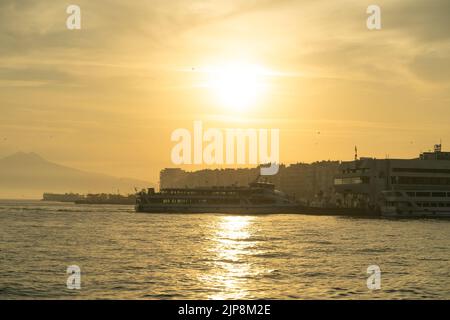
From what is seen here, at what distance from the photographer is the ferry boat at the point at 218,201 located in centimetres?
17662

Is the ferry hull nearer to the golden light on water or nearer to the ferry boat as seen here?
the ferry boat

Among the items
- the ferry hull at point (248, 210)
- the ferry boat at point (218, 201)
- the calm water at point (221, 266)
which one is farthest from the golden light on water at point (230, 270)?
the ferry boat at point (218, 201)

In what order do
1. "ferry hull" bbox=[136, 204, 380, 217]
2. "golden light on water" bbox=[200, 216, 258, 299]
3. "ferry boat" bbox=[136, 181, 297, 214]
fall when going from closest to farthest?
"golden light on water" bbox=[200, 216, 258, 299] → "ferry hull" bbox=[136, 204, 380, 217] → "ferry boat" bbox=[136, 181, 297, 214]

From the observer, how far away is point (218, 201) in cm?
17875

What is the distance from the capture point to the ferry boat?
177 meters

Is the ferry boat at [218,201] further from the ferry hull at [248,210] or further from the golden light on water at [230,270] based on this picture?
the golden light on water at [230,270]

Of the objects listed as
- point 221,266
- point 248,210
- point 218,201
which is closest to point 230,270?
point 221,266

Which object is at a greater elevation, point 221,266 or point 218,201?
point 218,201

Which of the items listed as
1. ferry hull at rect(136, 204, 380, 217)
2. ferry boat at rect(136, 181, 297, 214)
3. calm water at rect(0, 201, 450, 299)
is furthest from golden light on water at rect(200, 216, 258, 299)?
ferry boat at rect(136, 181, 297, 214)

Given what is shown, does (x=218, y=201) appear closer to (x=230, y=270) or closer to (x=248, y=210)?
(x=248, y=210)

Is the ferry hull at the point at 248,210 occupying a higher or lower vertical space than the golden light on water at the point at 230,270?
lower

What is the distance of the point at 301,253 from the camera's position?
5766 centimetres
